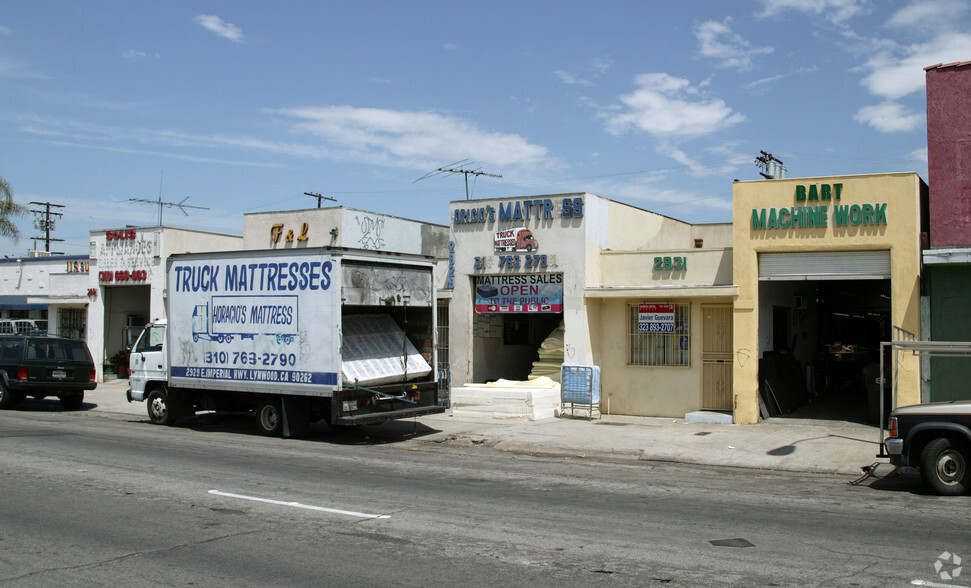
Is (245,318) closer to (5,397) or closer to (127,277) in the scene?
(5,397)

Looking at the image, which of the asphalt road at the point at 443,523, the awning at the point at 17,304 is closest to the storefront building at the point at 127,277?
the awning at the point at 17,304

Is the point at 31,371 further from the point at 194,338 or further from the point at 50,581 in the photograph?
the point at 50,581

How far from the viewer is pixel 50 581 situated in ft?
20.3

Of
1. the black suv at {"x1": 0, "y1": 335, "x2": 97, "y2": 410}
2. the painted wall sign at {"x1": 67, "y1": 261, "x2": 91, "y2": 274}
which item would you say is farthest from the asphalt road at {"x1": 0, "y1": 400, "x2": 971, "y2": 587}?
the painted wall sign at {"x1": 67, "y1": 261, "x2": 91, "y2": 274}

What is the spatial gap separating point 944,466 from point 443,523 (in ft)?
19.9

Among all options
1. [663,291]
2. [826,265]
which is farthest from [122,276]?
[826,265]

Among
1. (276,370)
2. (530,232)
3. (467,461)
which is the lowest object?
(467,461)

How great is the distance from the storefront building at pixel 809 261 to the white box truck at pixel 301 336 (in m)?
6.41

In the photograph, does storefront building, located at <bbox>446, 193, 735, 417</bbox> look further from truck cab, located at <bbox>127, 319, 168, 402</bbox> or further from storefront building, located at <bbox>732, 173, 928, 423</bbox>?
truck cab, located at <bbox>127, 319, 168, 402</bbox>

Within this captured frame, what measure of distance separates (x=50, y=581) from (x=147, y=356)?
1186cm

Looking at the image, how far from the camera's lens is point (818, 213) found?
51.1 ft

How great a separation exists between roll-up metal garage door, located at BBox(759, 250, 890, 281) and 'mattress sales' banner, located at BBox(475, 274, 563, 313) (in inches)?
182

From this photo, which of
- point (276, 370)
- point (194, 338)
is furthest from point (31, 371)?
point (276, 370)

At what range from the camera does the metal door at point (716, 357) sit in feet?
56.9
